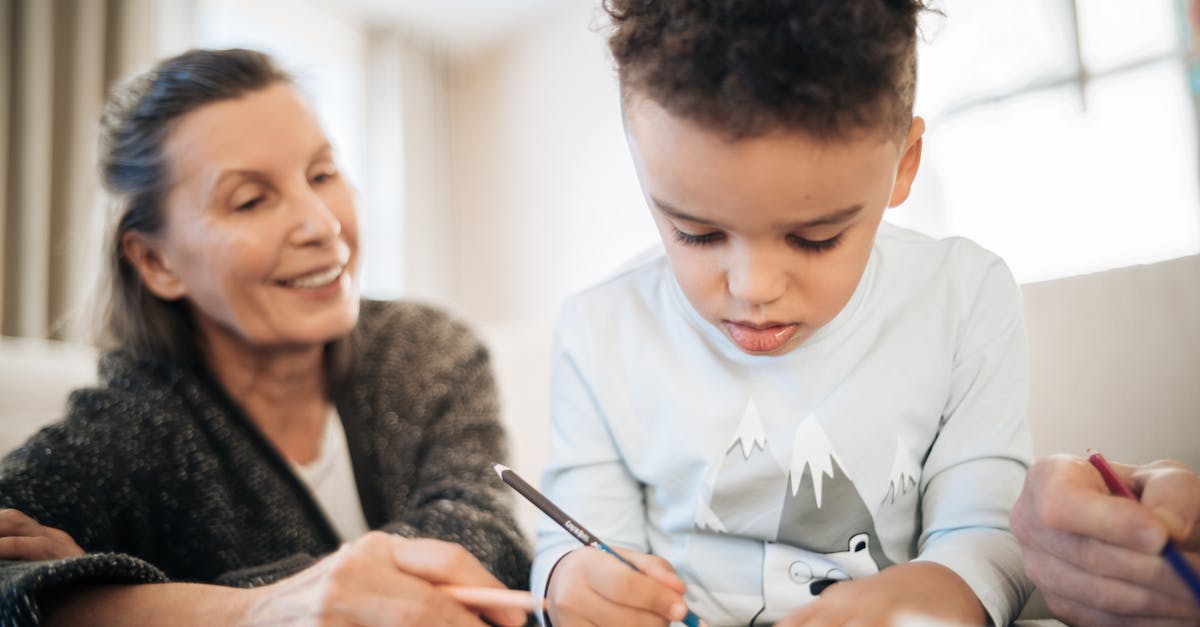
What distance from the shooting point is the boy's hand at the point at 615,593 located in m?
0.40

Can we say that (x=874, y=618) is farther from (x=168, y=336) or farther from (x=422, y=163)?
(x=422, y=163)

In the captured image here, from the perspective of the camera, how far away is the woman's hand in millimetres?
512

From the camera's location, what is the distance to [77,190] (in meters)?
1.89

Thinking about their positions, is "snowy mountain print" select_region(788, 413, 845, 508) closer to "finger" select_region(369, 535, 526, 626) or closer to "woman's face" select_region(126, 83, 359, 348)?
"finger" select_region(369, 535, 526, 626)

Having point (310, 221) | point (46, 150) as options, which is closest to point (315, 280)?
point (310, 221)

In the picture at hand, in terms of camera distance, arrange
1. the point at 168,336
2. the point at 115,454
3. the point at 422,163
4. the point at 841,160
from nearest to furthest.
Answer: the point at 841,160, the point at 115,454, the point at 168,336, the point at 422,163

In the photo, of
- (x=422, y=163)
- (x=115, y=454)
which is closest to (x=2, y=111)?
(x=422, y=163)

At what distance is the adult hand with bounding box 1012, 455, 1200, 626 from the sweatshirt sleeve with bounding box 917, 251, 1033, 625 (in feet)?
0.15

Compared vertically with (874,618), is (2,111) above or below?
above

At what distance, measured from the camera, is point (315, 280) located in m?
0.75

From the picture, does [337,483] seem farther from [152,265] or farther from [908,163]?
[908,163]

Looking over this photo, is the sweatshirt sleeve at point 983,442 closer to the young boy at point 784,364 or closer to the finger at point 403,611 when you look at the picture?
the young boy at point 784,364

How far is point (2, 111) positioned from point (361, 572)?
6.20 ft

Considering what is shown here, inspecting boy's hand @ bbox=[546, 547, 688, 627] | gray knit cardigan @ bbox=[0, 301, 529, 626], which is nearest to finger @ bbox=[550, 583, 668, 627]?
boy's hand @ bbox=[546, 547, 688, 627]
